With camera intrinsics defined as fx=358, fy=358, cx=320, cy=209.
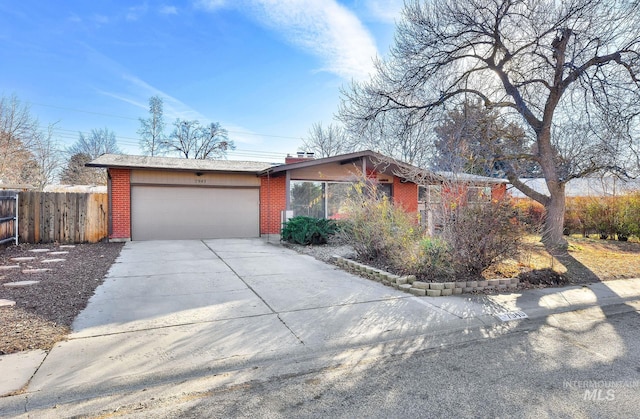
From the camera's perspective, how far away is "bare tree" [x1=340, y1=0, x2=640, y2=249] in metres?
8.74

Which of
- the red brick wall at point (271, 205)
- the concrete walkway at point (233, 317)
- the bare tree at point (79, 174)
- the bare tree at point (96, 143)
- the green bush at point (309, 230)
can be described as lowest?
the concrete walkway at point (233, 317)

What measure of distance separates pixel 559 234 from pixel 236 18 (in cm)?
1168

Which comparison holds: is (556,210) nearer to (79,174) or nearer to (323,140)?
(323,140)

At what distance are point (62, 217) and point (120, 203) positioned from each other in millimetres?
1647

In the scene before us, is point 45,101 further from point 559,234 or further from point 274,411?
point 559,234

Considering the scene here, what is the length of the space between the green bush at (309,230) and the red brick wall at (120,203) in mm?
5475

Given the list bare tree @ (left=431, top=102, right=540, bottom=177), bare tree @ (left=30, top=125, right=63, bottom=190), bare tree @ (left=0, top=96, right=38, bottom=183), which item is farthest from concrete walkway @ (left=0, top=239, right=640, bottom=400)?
bare tree @ (left=30, top=125, right=63, bottom=190)

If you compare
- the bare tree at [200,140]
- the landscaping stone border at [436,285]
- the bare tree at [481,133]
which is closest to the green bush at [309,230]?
the bare tree at [481,133]

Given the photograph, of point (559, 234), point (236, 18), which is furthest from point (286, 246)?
point (559, 234)

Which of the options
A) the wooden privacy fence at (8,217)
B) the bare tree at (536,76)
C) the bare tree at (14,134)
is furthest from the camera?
the bare tree at (14,134)

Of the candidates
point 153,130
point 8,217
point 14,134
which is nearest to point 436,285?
point 8,217

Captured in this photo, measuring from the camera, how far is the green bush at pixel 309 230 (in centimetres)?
1099

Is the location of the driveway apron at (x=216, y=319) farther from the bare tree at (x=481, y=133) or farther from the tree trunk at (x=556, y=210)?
the tree trunk at (x=556, y=210)

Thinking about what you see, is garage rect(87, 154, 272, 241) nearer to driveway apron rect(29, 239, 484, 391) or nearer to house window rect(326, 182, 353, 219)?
house window rect(326, 182, 353, 219)
